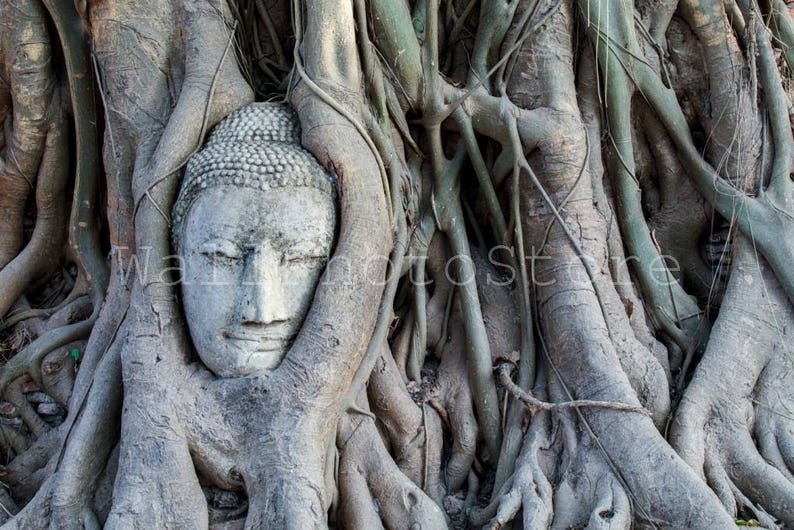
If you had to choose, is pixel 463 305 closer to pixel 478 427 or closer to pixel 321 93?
pixel 478 427

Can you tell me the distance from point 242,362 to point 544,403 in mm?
1057

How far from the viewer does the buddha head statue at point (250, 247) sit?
2.20 meters

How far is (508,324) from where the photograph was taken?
108 inches

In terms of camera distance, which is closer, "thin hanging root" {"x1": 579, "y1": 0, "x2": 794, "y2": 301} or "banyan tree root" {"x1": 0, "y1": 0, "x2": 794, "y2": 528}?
"banyan tree root" {"x1": 0, "y1": 0, "x2": 794, "y2": 528}

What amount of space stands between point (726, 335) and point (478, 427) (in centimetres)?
99

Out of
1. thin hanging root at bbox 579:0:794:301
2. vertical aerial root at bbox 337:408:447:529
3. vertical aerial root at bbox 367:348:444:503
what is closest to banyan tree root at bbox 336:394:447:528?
vertical aerial root at bbox 337:408:447:529

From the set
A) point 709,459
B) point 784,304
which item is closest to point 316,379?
point 709,459

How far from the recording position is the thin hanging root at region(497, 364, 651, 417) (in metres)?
2.34

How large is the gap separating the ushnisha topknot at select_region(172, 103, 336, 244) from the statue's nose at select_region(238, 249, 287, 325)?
0.24 meters

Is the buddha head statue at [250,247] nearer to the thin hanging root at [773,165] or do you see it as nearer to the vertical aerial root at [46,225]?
the vertical aerial root at [46,225]

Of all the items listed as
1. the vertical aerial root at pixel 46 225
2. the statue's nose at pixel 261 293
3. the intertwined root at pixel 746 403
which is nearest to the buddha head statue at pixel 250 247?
the statue's nose at pixel 261 293

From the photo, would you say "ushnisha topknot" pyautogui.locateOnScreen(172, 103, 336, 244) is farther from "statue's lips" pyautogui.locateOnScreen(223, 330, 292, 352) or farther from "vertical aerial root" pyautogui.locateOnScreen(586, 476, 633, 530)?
"vertical aerial root" pyautogui.locateOnScreen(586, 476, 633, 530)

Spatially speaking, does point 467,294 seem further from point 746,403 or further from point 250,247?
point 746,403

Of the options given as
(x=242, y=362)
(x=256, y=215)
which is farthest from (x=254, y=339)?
(x=256, y=215)
